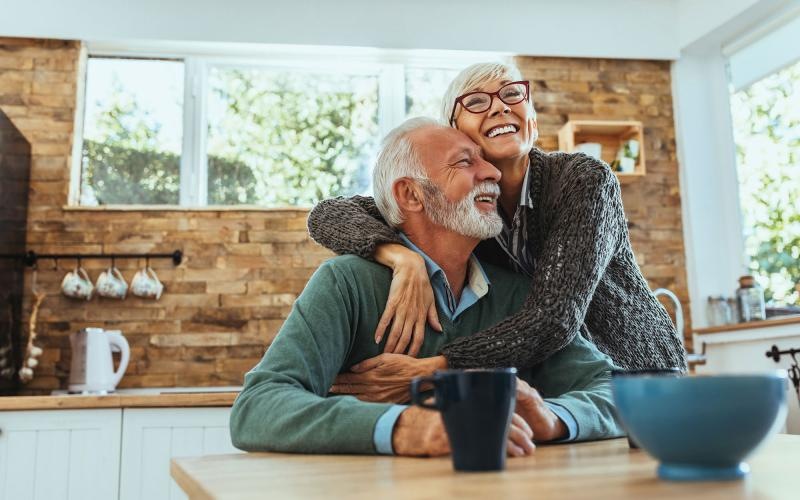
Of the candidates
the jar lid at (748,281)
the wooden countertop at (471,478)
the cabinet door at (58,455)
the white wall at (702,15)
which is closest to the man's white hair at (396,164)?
the wooden countertop at (471,478)

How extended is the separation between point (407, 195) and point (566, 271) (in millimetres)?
378

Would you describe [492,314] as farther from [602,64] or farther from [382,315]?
[602,64]

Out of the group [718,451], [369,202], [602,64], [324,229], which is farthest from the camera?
[602,64]

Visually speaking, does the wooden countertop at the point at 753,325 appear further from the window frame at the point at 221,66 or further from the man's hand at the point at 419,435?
the man's hand at the point at 419,435

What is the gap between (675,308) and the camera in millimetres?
3797

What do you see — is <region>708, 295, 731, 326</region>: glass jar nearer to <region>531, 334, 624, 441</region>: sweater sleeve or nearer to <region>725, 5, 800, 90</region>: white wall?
<region>725, 5, 800, 90</region>: white wall

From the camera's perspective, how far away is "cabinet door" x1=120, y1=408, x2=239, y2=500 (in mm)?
2574

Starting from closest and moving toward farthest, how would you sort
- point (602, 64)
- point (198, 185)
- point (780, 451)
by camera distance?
1. point (780, 451)
2. point (198, 185)
3. point (602, 64)

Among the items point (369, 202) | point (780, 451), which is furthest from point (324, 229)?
point (780, 451)

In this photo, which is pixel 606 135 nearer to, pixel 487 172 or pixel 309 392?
pixel 487 172

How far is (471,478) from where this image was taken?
67cm

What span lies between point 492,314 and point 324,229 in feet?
1.21

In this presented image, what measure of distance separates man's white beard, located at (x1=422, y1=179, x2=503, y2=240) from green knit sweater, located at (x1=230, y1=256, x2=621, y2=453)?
Answer: 11 cm

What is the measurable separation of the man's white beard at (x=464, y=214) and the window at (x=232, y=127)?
7.50 feet
